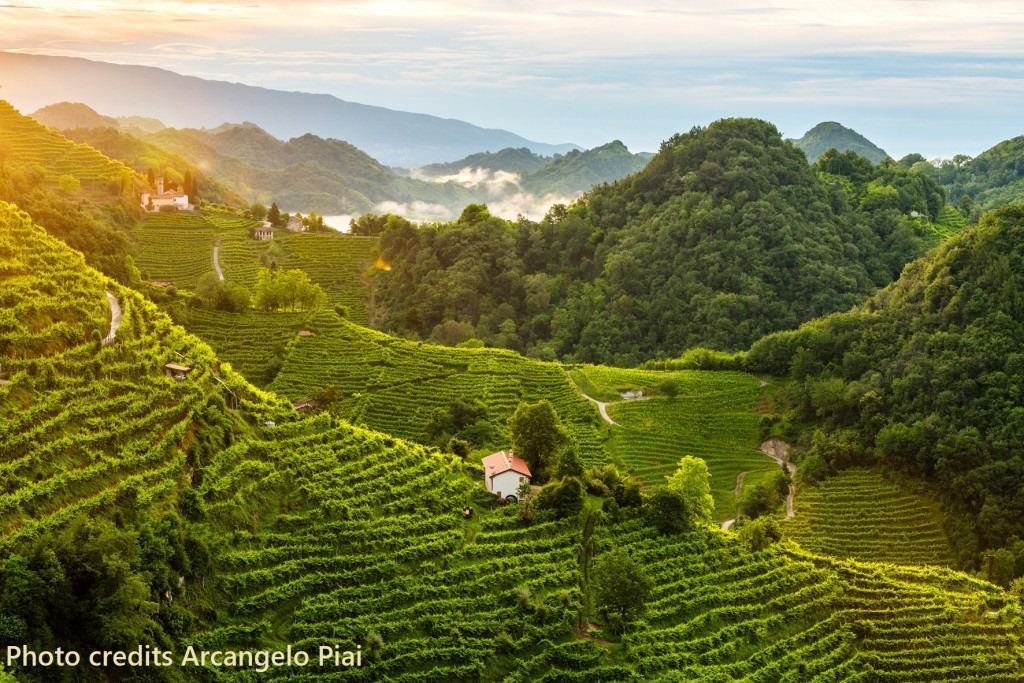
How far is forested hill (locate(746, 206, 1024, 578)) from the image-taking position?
140 feet

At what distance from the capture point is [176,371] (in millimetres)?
34344

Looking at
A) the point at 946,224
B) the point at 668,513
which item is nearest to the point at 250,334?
the point at 668,513

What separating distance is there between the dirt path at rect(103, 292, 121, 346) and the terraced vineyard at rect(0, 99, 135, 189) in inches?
1657

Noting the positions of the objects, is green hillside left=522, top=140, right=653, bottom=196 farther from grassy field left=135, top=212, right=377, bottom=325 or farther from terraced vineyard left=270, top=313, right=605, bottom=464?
terraced vineyard left=270, top=313, right=605, bottom=464

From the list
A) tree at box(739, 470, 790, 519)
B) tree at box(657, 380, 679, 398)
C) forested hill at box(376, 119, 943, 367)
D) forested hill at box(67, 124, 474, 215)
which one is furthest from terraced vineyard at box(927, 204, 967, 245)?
forested hill at box(67, 124, 474, 215)

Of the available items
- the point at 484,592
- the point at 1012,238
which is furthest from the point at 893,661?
the point at 1012,238

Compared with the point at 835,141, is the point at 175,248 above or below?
below

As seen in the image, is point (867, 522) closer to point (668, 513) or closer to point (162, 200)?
point (668, 513)

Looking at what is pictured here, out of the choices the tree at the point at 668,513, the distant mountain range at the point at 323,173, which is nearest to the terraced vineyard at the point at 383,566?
the tree at the point at 668,513

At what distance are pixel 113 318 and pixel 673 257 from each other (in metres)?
49.1

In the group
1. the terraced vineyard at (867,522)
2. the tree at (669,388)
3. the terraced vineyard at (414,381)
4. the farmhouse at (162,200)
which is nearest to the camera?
the terraced vineyard at (867,522)

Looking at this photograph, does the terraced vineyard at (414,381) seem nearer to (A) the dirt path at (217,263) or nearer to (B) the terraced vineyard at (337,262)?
(A) the dirt path at (217,263)

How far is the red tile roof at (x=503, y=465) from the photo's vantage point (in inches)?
1298

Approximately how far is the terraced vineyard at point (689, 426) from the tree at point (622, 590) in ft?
56.3
